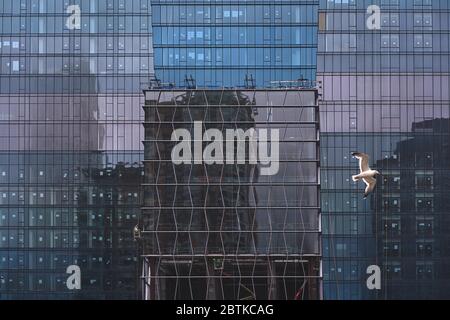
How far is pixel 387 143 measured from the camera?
94.6 m

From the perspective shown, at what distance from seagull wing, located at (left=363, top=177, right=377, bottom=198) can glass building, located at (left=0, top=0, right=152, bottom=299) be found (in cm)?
1768

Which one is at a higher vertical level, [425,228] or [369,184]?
[369,184]

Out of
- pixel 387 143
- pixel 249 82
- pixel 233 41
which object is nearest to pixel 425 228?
pixel 387 143

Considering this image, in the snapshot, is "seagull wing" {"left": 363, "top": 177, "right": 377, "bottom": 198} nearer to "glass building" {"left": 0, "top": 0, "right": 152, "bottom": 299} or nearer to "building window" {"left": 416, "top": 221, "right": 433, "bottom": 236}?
"building window" {"left": 416, "top": 221, "right": 433, "bottom": 236}

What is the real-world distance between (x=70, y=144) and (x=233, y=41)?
50.0ft

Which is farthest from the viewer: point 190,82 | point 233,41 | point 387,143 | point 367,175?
point 233,41

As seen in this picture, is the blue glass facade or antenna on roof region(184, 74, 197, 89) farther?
the blue glass facade

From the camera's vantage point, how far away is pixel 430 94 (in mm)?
94750

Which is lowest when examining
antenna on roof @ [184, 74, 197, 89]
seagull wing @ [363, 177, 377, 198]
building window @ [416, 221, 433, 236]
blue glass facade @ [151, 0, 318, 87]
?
building window @ [416, 221, 433, 236]

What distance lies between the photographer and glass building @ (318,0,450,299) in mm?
93500

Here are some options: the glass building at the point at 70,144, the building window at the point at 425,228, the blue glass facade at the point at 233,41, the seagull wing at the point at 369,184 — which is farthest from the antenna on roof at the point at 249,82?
the building window at the point at 425,228

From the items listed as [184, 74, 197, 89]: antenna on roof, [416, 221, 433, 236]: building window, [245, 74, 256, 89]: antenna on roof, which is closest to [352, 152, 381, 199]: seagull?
[416, 221, 433, 236]: building window

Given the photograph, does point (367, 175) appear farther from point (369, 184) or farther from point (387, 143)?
point (387, 143)

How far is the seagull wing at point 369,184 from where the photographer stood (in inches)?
3533
